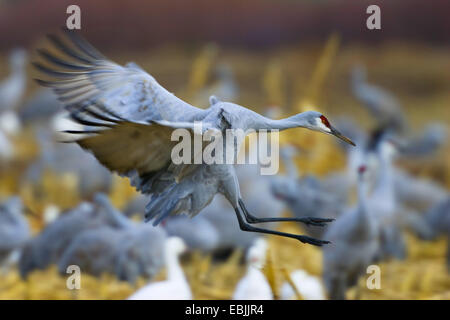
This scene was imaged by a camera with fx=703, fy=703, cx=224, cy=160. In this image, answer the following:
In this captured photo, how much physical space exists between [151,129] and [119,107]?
0.64 feet

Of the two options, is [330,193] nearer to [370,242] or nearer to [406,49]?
[370,242]

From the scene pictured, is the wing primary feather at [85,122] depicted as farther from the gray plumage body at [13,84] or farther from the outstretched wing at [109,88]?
the gray plumage body at [13,84]

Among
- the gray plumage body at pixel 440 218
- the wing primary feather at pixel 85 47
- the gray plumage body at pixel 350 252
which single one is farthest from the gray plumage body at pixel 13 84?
the wing primary feather at pixel 85 47

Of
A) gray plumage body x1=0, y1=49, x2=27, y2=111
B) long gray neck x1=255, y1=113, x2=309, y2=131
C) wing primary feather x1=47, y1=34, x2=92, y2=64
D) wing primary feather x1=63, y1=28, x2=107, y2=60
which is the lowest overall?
long gray neck x1=255, y1=113, x2=309, y2=131

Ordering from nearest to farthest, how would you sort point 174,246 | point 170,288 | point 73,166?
point 170,288
point 174,246
point 73,166

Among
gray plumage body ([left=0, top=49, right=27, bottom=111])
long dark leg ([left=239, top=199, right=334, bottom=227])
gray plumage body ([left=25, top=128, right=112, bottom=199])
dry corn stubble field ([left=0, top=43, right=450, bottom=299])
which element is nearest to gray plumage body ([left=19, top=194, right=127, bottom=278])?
dry corn stubble field ([left=0, top=43, right=450, bottom=299])

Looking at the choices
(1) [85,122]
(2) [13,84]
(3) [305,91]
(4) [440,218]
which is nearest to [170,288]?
(1) [85,122]

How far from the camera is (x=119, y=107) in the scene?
6.14 feet

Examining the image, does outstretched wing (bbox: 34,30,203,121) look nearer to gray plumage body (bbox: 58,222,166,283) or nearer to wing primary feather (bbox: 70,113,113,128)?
wing primary feather (bbox: 70,113,113,128)

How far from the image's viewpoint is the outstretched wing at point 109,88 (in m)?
1.83

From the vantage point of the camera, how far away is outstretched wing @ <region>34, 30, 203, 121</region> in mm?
1826

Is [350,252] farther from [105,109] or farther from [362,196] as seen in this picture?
[105,109]

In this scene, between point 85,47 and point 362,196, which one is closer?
point 85,47

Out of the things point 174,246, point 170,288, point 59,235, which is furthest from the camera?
point 59,235
